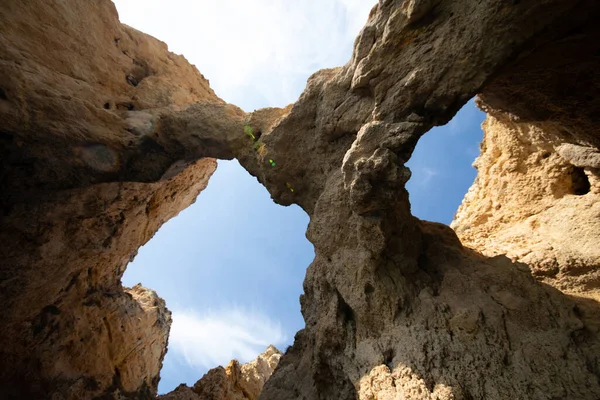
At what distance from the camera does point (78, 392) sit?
9523mm

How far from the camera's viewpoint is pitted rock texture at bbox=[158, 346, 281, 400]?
34.7 feet

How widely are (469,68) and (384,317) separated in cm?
399

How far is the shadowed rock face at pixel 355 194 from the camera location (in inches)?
189

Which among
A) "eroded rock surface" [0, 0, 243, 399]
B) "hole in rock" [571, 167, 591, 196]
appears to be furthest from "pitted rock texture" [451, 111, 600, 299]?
"eroded rock surface" [0, 0, 243, 399]

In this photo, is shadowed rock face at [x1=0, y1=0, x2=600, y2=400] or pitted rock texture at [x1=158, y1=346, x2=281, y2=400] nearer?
shadowed rock face at [x1=0, y1=0, x2=600, y2=400]

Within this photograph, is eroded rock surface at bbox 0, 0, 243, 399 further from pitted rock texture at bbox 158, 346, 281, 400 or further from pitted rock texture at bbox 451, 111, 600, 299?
pitted rock texture at bbox 451, 111, 600, 299

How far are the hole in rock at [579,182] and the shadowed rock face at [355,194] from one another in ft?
0.10

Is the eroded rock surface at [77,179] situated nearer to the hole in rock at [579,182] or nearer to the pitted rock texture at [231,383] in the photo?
the pitted rock texture at [231,383]

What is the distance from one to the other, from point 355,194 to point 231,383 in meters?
10.3

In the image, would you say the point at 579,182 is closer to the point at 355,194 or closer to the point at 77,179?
the point at 355,194

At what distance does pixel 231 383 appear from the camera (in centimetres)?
1259

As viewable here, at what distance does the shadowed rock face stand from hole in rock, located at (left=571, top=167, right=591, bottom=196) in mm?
29

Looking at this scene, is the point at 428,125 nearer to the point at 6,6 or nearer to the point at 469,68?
the point at 469,68

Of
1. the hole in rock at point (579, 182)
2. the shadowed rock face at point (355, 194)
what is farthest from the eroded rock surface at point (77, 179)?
the hole in rock at point (579, 182)
